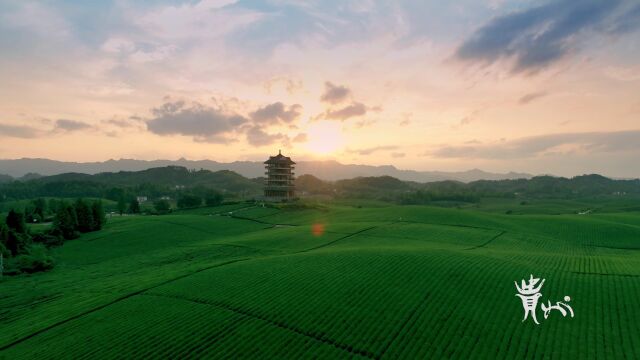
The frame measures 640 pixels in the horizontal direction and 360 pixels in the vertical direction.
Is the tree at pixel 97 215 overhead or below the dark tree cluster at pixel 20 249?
overhead

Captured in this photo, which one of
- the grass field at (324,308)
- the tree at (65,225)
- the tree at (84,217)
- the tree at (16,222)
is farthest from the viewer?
the tree at (84,217)

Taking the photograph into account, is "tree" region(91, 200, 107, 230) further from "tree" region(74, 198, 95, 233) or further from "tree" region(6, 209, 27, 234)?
"tree" region(6, 209, 27, 234)

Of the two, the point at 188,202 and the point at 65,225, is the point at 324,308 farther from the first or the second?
the point at 188,202

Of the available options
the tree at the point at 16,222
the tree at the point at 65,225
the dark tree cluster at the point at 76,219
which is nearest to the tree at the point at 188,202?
the dark tree cluster at the point at 76,219

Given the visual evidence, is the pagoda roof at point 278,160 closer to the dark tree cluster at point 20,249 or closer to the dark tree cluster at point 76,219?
the dark tree cluster at point 76,219

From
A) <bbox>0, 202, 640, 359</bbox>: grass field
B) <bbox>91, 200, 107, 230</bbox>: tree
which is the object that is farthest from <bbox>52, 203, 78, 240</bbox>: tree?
<bbox>0, 202, 640, 359</bbox>: grass field

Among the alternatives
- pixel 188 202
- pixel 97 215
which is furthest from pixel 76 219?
pixel 188 202

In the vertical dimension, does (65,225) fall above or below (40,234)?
above
